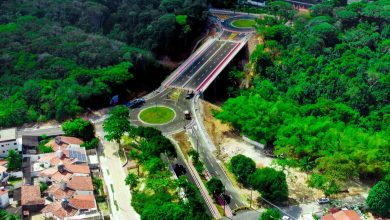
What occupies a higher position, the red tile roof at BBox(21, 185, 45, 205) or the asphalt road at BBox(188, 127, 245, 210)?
the red tile roof at BBox(21, 185, 45, 205)

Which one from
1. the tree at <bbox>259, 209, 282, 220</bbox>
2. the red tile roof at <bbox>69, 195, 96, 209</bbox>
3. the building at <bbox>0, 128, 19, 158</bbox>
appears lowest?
the red tile roof at <bbox>69, 195, 96, 209</bbox>

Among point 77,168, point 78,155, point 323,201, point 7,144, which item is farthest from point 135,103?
point 323,201

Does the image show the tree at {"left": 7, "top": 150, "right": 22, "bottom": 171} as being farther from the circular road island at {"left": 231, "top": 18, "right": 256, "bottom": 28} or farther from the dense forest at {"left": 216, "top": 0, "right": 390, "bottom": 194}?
the circular road island at {"left": 231, "top": 18, "right": 256, "bottom": 28}

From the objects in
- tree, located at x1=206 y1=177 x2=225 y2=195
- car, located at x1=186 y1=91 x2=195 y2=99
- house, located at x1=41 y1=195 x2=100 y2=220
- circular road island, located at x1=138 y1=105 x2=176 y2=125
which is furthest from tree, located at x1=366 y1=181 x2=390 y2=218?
car, located at x1=186 y1=91 x2=195 y2=99

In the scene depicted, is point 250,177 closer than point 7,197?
No

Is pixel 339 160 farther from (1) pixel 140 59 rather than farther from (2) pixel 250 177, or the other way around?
(1) pixel 140 59

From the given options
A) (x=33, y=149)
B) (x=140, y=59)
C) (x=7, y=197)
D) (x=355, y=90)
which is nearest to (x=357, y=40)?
(x=355, y=90)

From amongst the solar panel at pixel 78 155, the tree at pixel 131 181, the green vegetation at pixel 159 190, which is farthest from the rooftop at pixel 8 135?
the tree at pixel 131 181

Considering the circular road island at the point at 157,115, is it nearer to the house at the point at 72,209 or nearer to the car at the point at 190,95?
the car at the point at 190,95
